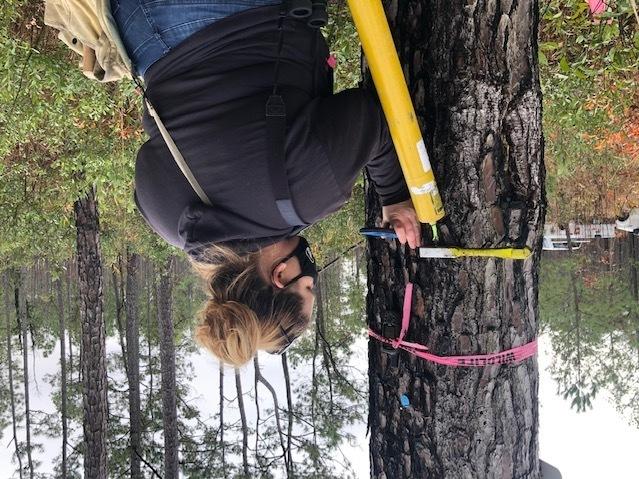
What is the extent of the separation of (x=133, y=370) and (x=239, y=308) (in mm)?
13774

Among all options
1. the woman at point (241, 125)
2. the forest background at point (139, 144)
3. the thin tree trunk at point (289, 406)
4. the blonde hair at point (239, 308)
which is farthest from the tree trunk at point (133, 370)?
the woman at point (241, 125)

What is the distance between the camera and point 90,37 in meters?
2.04

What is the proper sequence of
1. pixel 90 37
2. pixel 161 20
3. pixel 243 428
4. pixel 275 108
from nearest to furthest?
pixel 275 108
pixel 161 20
pixel 90 37
pixel 243 428

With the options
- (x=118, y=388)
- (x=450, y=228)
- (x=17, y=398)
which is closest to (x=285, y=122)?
(x=450, y=228)

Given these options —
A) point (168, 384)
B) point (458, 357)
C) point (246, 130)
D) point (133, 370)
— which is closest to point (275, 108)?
point (246, 130)

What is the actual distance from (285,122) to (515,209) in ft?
2.94

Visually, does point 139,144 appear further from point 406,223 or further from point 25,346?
point 25,346

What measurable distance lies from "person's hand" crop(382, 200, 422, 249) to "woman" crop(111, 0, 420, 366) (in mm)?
193

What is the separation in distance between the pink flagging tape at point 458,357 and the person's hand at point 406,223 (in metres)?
0.19

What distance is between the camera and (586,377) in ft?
68.4

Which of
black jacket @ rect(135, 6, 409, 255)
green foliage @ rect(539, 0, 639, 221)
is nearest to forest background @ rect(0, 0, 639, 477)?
green foliage @ rect(539, 0, 639, 221)

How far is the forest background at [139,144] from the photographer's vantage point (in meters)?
4.16

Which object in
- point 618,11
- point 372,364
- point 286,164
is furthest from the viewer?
point 618,11

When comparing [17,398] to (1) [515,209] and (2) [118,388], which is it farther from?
(1) [515,209]
